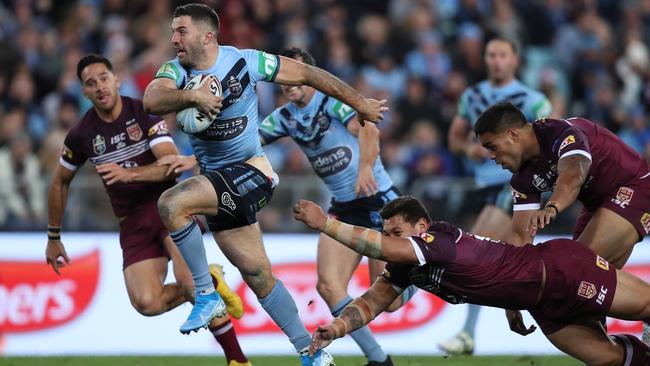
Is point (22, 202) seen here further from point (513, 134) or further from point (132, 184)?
point (513, 134)

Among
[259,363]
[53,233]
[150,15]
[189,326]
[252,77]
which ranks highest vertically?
[150,15]

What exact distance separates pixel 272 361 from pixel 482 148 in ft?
10.1

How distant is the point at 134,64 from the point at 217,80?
973 cm

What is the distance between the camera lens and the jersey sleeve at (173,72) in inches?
343

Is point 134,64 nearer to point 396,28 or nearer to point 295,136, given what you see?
point 396,28

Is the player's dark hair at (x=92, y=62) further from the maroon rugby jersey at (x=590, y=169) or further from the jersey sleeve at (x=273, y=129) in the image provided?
the maroon rugby jersey at (x=590, y=169)

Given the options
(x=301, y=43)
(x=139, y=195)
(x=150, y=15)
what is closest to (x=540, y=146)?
(x=139, y=195)

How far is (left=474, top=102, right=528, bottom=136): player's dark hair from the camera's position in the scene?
8695mm

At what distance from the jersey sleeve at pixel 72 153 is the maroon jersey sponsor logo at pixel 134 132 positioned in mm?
466

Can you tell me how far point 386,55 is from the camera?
18766mm

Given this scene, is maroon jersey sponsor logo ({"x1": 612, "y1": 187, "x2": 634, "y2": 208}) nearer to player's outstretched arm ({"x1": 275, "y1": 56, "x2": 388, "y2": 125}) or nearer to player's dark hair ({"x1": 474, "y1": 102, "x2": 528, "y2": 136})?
player's dark hair ({"x1": 474, "y1": 102, "x2": 528, "y2": 136})

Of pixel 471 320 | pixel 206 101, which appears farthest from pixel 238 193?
pixel 471 320

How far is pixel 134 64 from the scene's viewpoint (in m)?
18.2

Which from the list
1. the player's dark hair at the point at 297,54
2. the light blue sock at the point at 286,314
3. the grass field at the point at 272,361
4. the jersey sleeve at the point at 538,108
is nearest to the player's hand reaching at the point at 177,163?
the player's dark hair at the point at 297,54
